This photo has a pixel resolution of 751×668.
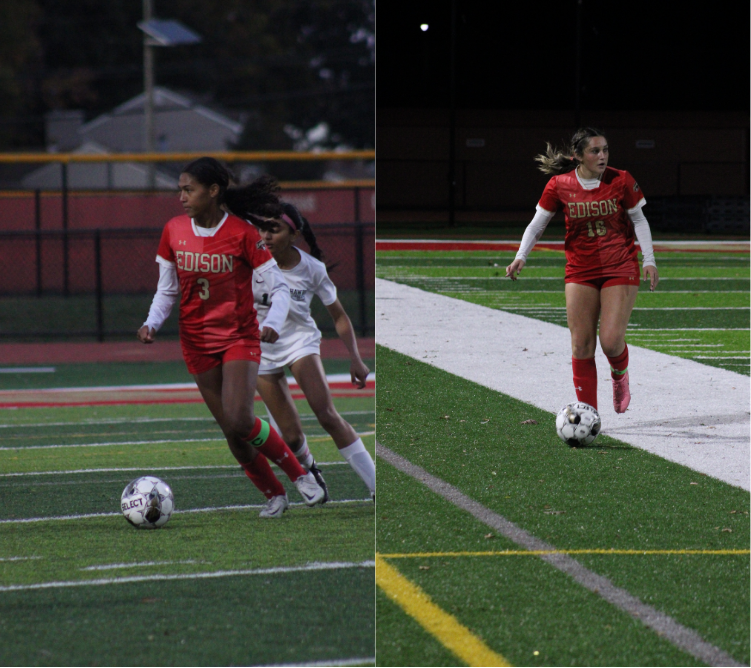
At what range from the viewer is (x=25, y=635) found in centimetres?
361

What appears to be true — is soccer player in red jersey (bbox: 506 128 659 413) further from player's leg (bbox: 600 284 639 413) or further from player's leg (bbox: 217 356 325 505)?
player's leg (bbox: 217 356 325 505)

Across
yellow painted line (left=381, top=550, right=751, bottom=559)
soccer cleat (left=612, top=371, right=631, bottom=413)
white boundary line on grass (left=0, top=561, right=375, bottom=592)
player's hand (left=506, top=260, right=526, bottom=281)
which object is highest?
player's hand (left=506, top=260, right=526, bottom=281)

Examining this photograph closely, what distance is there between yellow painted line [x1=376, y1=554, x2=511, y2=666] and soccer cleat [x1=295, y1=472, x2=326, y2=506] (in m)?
1.48

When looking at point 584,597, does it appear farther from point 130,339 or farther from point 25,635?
point 130,339

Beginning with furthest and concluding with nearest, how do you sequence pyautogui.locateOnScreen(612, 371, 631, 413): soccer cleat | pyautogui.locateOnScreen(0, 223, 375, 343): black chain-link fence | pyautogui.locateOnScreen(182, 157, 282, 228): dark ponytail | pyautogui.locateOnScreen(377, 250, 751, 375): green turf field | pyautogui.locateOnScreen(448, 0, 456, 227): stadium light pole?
pyautogui.locateOnScreen(0, 223, 375, 343): black chain-link fence
pyautogui.locateOnScreen(448, 0, 456, 227): stadium light pole
pyautogui.locateOnScreen(377, 250, 751, 375): green turf field
pyautogui.locateOnScreen(612, 371, 631, 413): soccer cleat
pyautogui.locateOnScreen(182, 157, 282, 228): dark ponytail

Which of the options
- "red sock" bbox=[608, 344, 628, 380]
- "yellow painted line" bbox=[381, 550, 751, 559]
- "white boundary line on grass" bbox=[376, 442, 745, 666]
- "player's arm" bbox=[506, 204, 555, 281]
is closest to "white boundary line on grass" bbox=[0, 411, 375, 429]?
"red sock" bbox=[608, 344, 628, 380]

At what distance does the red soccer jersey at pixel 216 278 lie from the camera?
495 cm

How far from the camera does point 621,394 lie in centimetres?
679

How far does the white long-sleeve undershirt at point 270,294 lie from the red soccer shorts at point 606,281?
7.20 feet

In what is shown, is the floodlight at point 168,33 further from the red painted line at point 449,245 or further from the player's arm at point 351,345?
the player's arm at point 351,345

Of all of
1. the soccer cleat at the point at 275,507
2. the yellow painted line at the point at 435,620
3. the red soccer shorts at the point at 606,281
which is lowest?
the soccer cleat at the point at 275,507

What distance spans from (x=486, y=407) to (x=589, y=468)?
5.25 ft

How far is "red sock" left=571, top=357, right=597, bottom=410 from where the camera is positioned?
264 inches

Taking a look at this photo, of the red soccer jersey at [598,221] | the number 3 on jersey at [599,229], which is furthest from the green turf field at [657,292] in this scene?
the number 3 on jersey at [599,229]
